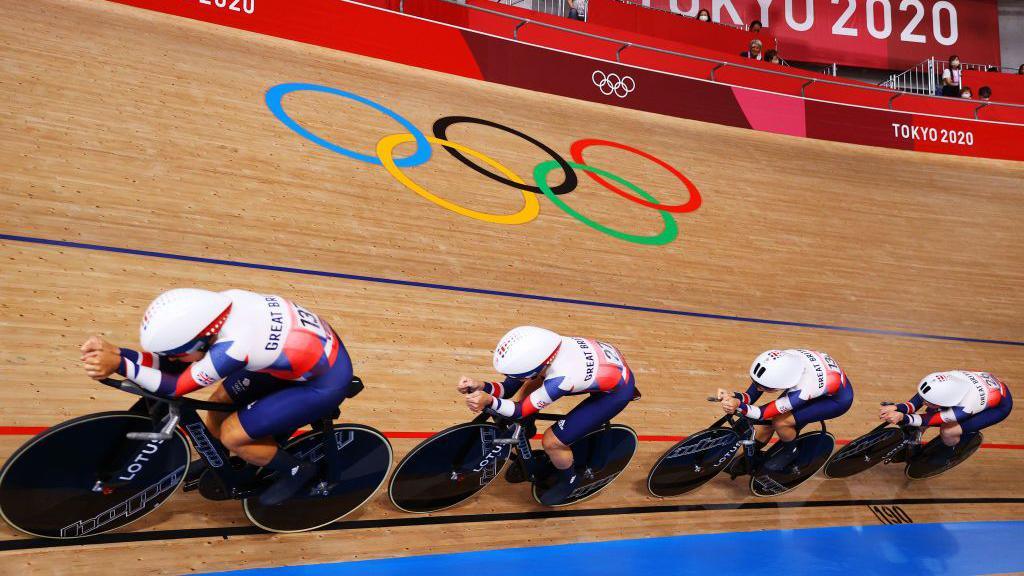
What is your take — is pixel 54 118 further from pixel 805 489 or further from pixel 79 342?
pixel 805 489

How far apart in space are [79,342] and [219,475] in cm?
132

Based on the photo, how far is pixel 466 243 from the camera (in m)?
5.29

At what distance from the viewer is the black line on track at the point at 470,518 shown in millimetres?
2633

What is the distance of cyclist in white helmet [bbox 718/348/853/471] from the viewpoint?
3758mm

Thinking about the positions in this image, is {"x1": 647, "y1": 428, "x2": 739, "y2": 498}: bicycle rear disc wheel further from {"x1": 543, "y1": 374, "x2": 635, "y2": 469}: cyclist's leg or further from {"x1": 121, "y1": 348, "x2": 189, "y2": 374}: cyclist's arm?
{"x1": 121, "y1": 348, "x2": 189, "y2": 374}: cyclist's arm

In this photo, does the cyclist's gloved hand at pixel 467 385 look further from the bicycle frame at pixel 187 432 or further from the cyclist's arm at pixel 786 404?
the cyclist's arm at pixel 786 404

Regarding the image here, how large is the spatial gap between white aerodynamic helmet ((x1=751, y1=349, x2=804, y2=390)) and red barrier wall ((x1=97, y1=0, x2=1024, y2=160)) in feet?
14.3

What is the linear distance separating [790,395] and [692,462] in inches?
24.0

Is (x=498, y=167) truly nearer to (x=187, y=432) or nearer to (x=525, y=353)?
(x=525, y=353)

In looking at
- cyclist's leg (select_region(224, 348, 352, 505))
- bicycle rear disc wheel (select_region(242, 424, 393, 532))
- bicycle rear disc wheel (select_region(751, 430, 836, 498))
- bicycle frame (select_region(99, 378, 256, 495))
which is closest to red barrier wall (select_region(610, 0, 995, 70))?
bicycle rear disc wheel (select_region(751, 430, 836, 498))

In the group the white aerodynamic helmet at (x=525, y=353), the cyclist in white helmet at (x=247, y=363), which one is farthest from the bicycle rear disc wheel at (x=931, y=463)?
the cyclist in white helmet at (x=247, y=363)

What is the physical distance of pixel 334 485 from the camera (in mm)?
2990

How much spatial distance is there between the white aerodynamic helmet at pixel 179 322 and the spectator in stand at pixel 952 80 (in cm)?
1115

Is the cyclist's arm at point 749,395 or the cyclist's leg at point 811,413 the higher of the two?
the cyclist's arm at point 749,395
